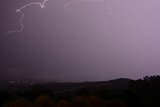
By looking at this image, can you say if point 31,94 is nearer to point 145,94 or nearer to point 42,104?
point 145,94

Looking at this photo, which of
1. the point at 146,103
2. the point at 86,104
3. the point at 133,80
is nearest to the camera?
the point at 86,104

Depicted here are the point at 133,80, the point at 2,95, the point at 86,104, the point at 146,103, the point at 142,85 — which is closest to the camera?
the point at 86,104

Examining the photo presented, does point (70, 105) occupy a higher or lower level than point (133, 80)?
lower

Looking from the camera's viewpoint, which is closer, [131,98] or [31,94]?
[131,98]

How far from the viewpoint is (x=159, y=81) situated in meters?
96.8

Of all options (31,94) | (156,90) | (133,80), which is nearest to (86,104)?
(31,94)

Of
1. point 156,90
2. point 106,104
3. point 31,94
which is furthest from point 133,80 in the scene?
point 106,104

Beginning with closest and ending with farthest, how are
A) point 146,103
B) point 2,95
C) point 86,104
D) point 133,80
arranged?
1. point 86,104
2. point 146,103
3. point 2,95
4. point 133,80

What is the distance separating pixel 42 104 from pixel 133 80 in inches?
2272

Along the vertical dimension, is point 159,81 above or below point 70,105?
above

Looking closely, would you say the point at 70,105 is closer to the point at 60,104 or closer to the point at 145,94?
the point at 60,104

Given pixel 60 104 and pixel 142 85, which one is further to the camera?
pixel 142 85

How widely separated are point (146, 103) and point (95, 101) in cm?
1436

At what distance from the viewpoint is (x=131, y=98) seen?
68750 mm
